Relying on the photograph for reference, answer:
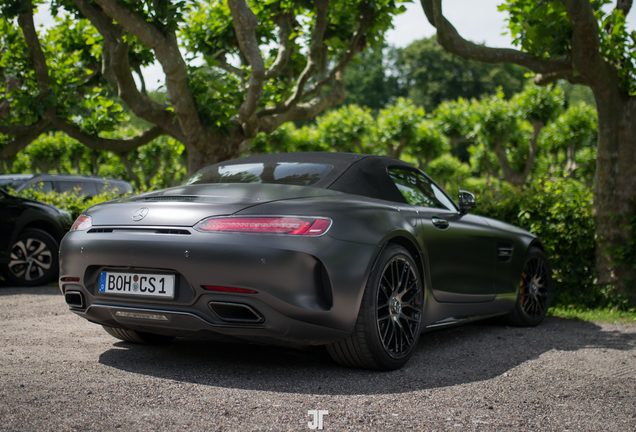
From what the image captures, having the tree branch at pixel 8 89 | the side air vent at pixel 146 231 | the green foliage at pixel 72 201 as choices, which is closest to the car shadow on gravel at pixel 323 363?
the side air vent at pixel 146 231

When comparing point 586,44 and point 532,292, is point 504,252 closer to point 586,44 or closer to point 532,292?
point 532,292

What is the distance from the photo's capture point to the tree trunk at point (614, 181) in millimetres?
7371

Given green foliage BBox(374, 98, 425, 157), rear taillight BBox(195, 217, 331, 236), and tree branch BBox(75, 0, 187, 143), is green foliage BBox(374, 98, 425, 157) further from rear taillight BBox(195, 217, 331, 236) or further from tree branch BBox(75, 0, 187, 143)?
rear taillight BBox(195, 217, 331, 236)

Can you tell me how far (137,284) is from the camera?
3516 millimetres

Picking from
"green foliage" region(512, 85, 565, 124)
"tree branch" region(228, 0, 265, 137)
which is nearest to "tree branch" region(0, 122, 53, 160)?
"tree branch" region(228, 0, 265, 137)

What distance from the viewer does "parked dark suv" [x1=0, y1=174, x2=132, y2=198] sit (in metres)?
12.3

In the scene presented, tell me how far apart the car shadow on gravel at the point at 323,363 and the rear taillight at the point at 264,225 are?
88 centimetres

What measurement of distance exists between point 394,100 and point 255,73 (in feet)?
184

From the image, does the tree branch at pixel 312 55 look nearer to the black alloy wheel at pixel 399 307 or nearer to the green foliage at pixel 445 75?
the black alloy wheel at pixel 399 307

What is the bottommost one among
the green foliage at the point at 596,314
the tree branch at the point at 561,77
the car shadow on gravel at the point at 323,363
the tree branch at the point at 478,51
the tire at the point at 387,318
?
the green foliage at the point at 596,314

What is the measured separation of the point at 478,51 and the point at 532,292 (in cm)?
345

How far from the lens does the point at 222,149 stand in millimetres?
10258

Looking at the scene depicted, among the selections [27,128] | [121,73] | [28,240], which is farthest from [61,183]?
[28,240]

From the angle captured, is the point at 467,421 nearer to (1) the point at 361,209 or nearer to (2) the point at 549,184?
(1) the point at 361,209
